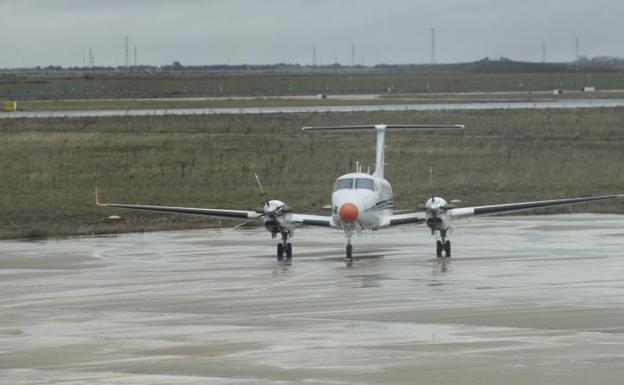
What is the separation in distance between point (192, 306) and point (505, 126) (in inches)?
2270

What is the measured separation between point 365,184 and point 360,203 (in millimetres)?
1177

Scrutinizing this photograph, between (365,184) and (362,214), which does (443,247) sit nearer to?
(362,214)

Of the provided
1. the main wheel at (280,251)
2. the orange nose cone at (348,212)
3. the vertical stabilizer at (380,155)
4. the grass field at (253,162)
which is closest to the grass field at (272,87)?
the grass field at (253,162)

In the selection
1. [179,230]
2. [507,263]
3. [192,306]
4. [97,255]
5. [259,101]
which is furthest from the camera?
[259,101]

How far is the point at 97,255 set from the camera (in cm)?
3269

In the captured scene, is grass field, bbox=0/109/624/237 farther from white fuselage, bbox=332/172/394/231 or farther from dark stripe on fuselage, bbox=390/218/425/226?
dark stripe on fuselage, bbox=390/218/425/226

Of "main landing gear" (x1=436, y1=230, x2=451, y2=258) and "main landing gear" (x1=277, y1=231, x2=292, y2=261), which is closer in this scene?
"main landing gear" (x1=436, y1=230, x2=451, y2=258)

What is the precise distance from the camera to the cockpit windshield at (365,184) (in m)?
31.3

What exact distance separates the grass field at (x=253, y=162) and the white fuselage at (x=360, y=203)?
1058 centimetres

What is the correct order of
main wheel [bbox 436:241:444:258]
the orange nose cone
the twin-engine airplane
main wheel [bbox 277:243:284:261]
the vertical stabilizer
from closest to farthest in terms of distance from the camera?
the orange nose cone < the twin-engine airplane < main wheel [bbox 436:241:444:258] < main wheel [bbox 277:243:284:261] < the vertical stabilizer

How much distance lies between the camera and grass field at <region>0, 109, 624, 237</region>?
151 feet

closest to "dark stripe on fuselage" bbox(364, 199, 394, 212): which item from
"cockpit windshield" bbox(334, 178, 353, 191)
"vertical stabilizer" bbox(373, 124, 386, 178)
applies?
"cockpit windshield" bbox(334, 178, 353, 191)

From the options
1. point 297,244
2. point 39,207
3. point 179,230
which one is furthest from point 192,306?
point 39,207

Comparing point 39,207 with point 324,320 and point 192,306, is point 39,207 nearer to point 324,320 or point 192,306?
point 192,306
